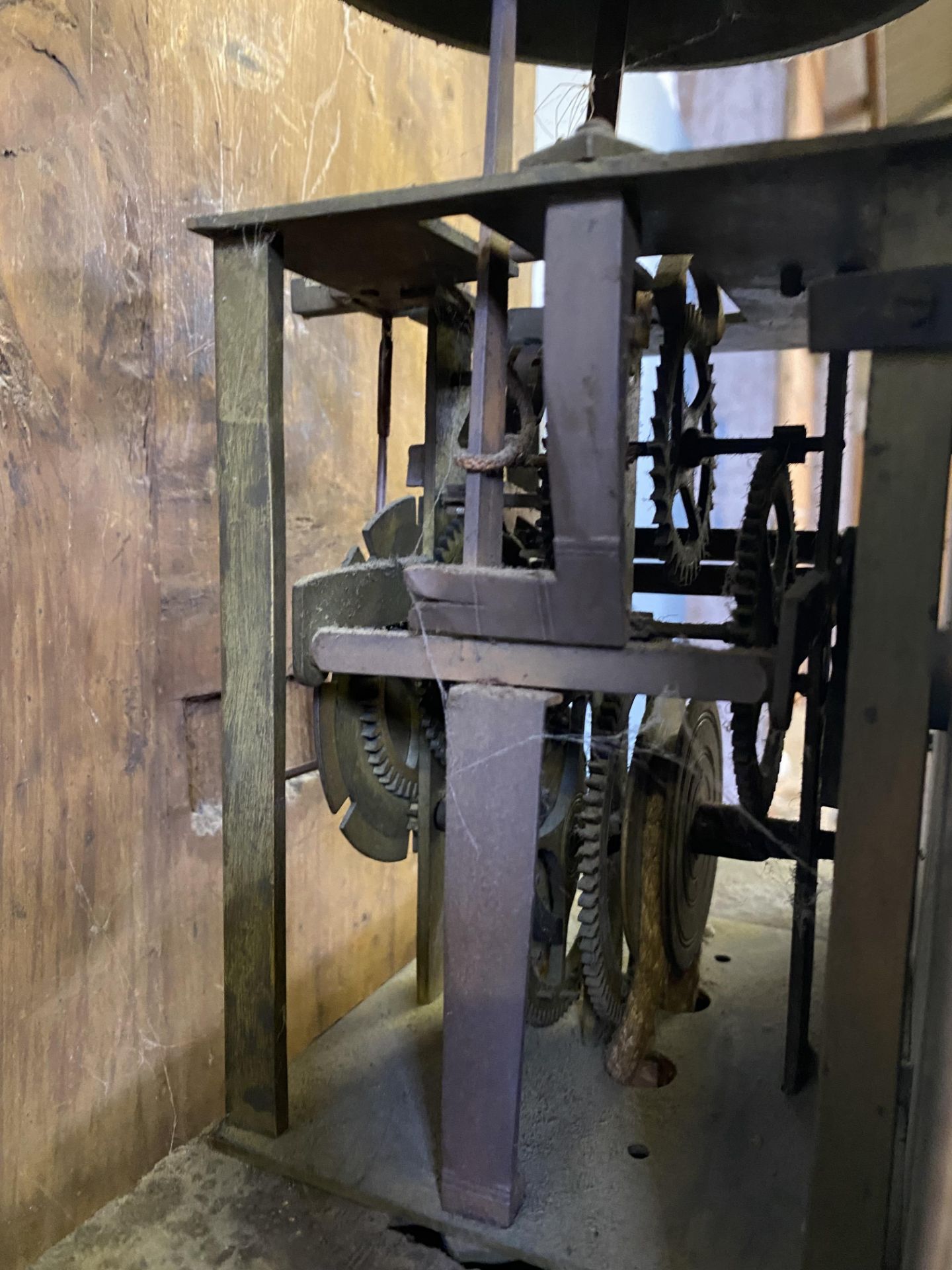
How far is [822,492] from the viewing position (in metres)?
1.21

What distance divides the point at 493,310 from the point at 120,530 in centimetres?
57

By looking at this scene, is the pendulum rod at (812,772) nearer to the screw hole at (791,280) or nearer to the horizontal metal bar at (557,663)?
the screw hole at (791,280)

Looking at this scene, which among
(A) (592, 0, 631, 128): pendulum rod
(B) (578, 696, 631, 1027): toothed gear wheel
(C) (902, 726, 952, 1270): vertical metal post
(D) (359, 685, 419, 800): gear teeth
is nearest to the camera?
(C) (902, 726, 952, 1270): vertical metal post

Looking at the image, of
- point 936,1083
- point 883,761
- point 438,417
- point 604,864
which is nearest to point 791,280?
point 438,417

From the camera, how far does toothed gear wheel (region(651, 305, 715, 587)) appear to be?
3.80 ft

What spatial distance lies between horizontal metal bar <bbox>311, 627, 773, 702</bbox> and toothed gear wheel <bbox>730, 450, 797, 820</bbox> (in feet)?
0.65

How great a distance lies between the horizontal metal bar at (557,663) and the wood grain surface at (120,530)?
13.5 inches

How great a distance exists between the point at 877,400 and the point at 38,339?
886mm

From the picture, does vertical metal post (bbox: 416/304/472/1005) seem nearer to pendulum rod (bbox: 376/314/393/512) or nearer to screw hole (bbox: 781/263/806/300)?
pendulum rod (bbox: 376/314/393/512)

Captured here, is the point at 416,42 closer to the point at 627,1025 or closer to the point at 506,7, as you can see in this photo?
the point at 506,7

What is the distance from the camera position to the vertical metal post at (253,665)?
1.05m

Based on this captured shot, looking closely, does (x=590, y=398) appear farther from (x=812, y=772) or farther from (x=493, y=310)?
(x=812, y=772)

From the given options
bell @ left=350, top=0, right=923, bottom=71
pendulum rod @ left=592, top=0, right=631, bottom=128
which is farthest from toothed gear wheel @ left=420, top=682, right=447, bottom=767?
bell @ left=350, top=0, right=923, bottom=71

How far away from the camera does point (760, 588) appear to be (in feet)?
3.98
